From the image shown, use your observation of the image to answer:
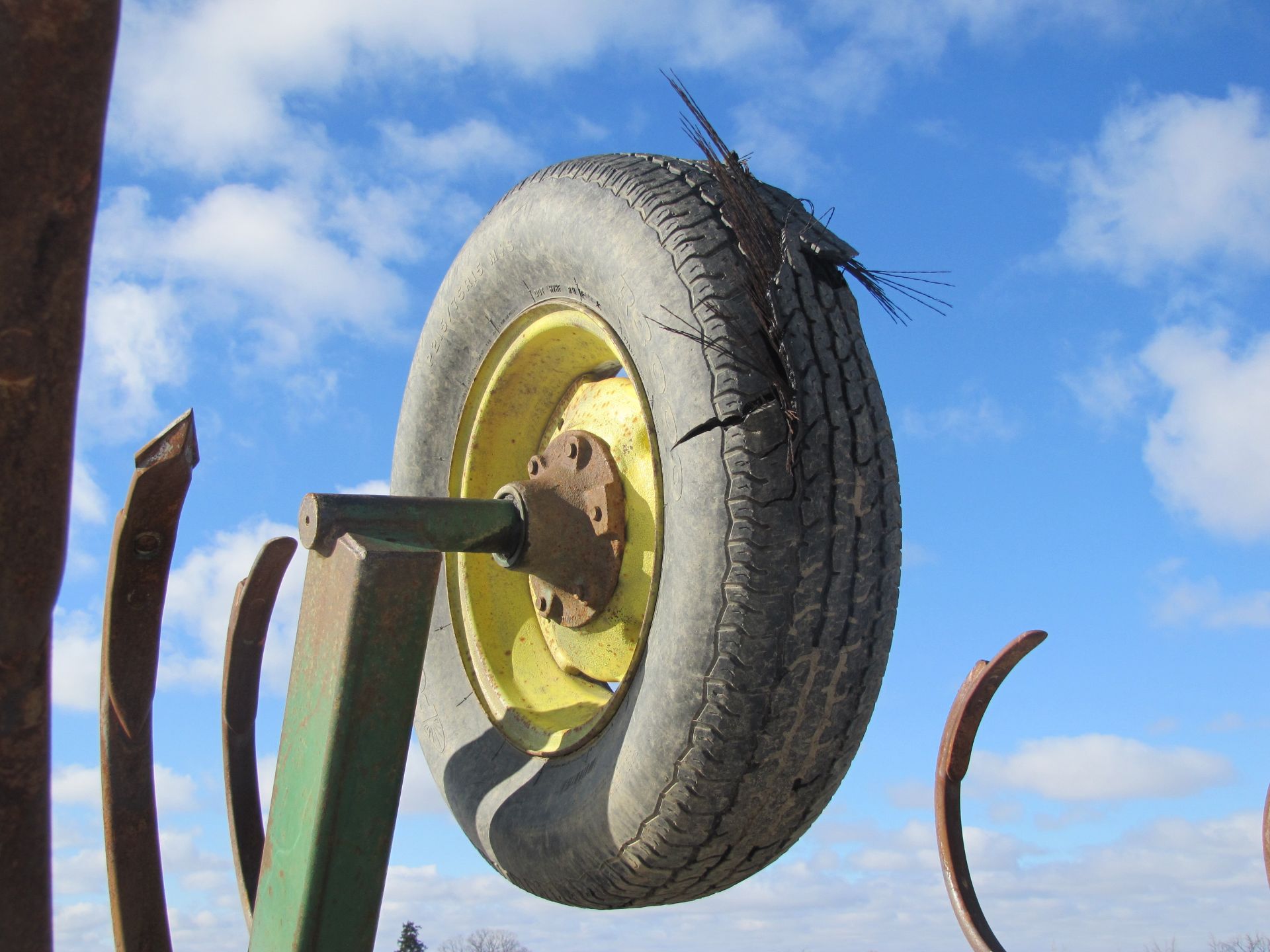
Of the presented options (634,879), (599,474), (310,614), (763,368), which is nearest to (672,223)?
(763,368)

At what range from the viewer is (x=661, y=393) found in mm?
2510

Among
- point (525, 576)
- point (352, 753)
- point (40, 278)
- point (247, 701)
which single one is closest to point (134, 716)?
point (247, 701)

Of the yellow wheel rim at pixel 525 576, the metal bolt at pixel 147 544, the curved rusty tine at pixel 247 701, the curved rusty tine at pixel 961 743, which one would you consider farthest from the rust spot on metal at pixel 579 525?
the curved rusty tine at pixel 961 743

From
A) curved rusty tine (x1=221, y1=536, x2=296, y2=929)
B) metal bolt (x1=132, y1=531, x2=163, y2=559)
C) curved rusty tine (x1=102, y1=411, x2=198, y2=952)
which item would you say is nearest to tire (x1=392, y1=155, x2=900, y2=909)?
curved rusty tine (x1=221, y1=536, x2=296, y2=929)

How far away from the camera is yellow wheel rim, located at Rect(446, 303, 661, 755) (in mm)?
2852

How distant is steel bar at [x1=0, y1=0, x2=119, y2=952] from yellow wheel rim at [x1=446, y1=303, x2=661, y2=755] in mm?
1504

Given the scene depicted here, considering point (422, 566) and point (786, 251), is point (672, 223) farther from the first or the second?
point (422, 566)

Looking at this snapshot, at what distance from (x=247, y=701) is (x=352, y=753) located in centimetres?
96

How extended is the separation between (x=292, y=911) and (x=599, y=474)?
3.99 feet

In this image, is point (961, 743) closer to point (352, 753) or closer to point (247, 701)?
point (352, 753)

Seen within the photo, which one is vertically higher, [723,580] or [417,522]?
[417,522]

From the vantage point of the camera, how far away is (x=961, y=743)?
2.92 meters

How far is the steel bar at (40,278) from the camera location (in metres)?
1.22

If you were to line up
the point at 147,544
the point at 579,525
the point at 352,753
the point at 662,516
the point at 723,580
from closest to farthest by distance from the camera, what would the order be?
1. the point at 352,753
2. the point at 723,580
3. the point at 147,544
4. the point at 662,516
5. the point at 579,525
